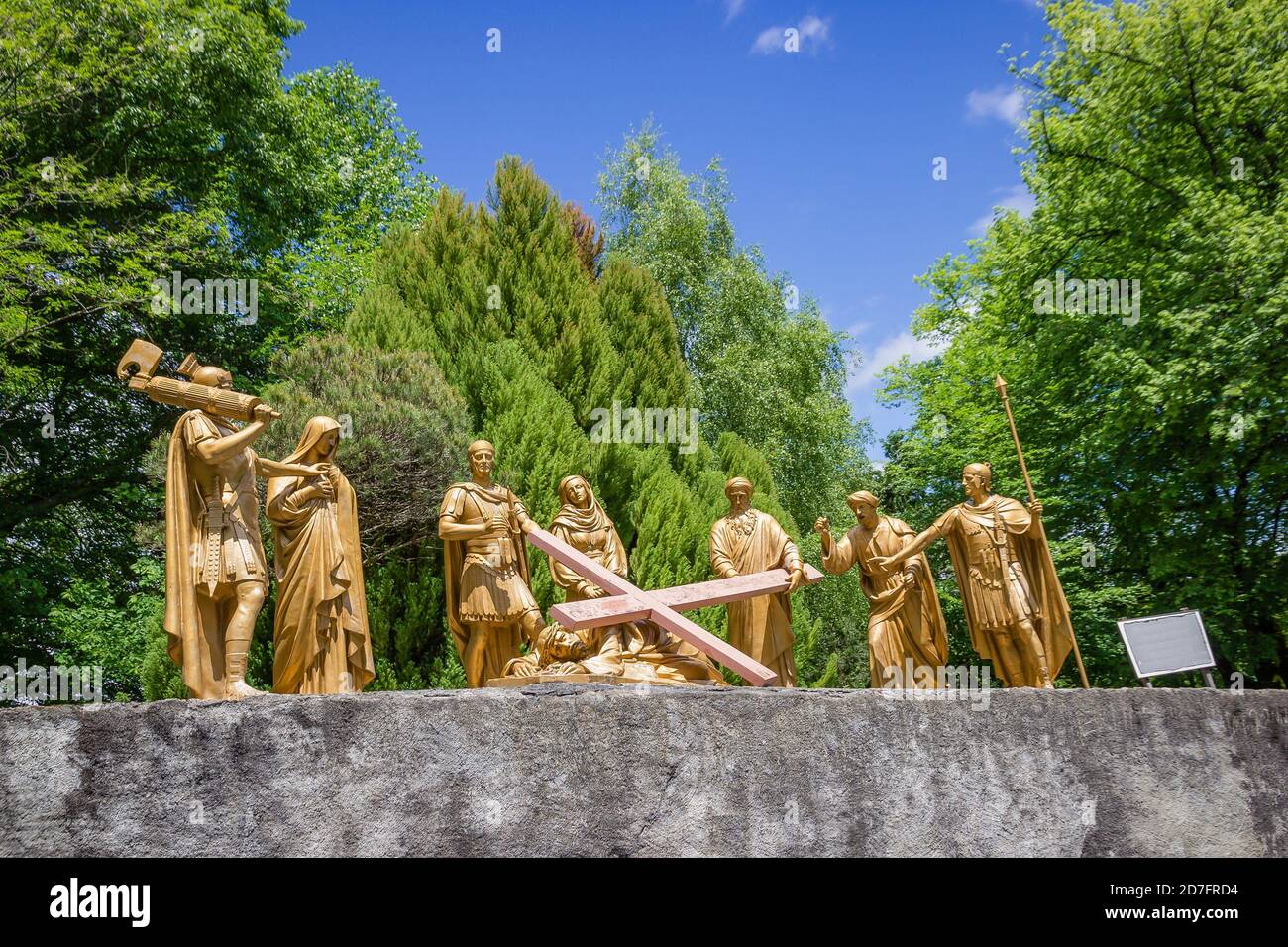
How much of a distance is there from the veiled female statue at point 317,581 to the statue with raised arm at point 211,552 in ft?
1.82

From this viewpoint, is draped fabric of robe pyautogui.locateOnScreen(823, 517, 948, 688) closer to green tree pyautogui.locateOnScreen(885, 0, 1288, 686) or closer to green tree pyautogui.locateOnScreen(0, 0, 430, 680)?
green tree pyautogui.locateOnScreen(885, 0, 1288, 686)

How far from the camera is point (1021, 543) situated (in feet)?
32.8

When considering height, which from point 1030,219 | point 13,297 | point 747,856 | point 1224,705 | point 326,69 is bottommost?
point 747,856

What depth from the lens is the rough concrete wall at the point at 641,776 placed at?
550cm

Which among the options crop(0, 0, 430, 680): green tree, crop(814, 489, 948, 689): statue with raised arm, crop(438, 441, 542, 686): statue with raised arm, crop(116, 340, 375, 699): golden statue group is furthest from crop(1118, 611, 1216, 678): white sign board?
crop(0, 0, 430, 680): green tree

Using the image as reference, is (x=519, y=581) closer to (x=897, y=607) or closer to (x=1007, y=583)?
(x=897, y=607)

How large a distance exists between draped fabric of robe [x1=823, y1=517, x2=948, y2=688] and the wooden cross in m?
1.68

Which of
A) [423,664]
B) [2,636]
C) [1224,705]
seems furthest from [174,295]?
[1224,705]

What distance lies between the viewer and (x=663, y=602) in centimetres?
795

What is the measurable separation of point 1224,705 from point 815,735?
278 cm

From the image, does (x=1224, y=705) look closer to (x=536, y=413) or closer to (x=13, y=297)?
(x=536, y=413)

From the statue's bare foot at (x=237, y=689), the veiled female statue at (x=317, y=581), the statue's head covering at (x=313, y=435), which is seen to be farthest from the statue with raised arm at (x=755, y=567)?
the statue's bare foot at (x=237, y=689)

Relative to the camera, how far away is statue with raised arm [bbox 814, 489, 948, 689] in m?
10.0

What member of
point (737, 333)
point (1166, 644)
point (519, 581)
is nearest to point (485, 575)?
point (519, 581)
